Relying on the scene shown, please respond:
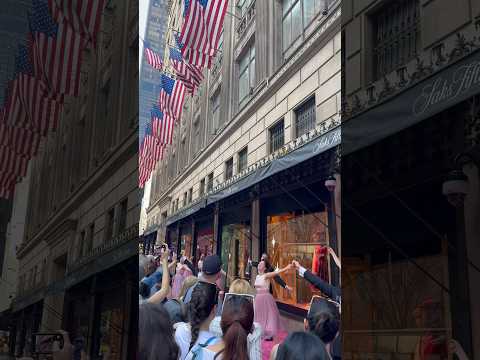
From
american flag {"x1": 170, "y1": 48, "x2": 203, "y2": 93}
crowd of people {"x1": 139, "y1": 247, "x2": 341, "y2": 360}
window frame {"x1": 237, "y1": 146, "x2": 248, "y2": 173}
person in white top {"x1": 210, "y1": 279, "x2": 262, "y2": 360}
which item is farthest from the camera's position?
american flag {"x1": 170, "y1": 48, "x2": 203, "y2": 93}

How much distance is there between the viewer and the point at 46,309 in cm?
183

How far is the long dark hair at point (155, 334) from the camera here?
203cm

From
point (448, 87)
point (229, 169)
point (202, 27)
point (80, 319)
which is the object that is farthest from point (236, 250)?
point (202, 27)

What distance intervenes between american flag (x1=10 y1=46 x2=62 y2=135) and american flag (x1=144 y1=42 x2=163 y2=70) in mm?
569

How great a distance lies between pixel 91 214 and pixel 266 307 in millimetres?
846

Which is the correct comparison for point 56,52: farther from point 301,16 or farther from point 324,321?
point 324,321

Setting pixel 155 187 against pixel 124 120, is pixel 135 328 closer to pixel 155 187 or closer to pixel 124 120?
pixel 155 187

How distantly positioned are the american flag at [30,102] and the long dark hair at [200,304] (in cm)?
99

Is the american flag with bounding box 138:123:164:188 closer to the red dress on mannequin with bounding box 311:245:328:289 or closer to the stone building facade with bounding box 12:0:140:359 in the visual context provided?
the stone building facade with bounding box 12:0:140:359

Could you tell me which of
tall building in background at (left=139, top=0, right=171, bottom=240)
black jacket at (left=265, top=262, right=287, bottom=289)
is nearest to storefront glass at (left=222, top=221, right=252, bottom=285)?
black jacket at (left=265, top=262, right=287, bottom=289)

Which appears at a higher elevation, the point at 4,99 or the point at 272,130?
the point at 4,99

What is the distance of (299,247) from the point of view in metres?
1.45

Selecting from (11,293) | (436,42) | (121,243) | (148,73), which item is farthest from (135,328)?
(436,42)

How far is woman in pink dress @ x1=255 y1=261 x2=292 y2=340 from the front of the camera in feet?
5.14
